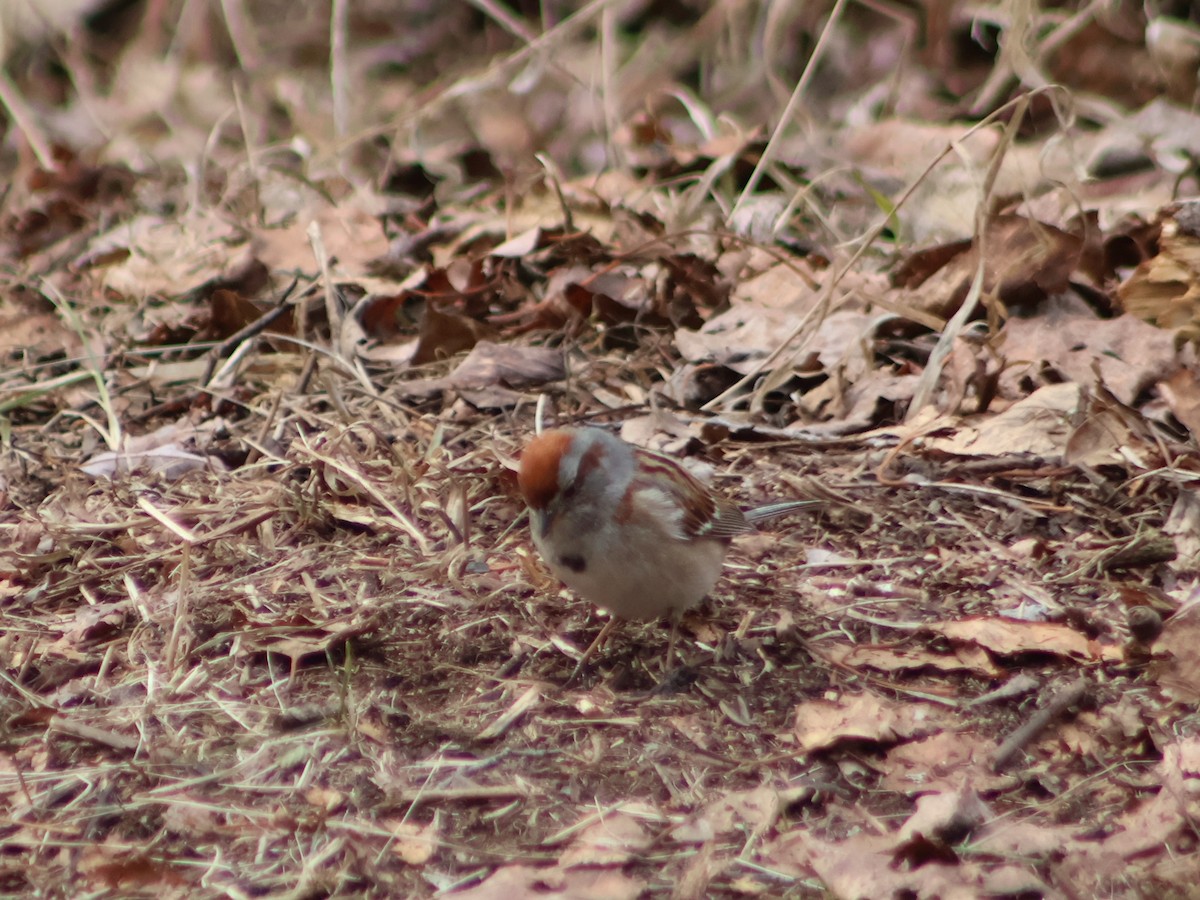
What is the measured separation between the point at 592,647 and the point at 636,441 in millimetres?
1266

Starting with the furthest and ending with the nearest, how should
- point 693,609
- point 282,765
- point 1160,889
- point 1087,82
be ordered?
point 1087,82 < point 693,609 < point 282,765 < point 1160,889

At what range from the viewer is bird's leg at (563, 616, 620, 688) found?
3.26m

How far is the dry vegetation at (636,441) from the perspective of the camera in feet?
8.55

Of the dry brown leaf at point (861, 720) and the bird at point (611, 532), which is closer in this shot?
the dry brown leaf at point (861, 720)

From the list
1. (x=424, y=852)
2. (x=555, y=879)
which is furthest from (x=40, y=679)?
(x=555, y=879)

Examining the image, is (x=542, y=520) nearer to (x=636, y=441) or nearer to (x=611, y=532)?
(x=611, y=532)

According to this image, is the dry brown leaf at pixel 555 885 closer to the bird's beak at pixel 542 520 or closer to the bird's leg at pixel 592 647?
the bird's leg at pixel 592 647

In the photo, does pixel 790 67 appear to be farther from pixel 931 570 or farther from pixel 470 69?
pixel 931 570

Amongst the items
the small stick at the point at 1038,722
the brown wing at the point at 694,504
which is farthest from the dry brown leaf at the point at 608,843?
the brown wing at the point at 694,504

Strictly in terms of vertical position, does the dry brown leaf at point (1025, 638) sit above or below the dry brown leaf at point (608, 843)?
below

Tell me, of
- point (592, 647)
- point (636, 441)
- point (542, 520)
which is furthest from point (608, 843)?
point (636, 441)

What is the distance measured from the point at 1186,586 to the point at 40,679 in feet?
10.3

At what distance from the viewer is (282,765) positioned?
280 centimetres

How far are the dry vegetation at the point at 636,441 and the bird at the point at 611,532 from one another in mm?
211
